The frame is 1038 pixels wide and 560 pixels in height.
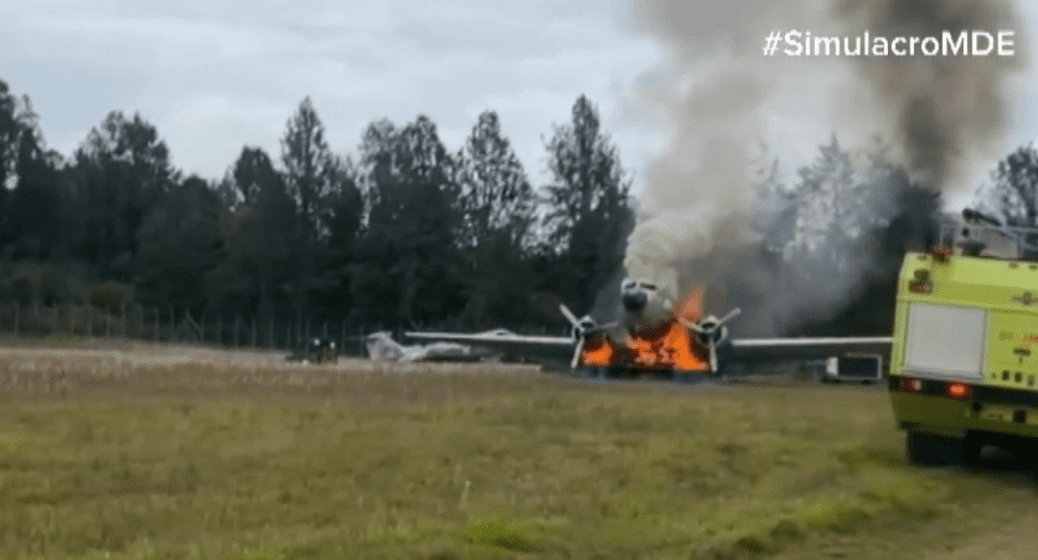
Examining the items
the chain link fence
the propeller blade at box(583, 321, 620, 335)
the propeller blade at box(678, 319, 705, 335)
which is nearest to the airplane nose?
the propeller blade at box(583, 321, 620, 335)

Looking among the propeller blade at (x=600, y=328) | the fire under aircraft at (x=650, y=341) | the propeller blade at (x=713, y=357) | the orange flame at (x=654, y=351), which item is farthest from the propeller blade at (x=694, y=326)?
the propeller blade at (x=600, y=328)

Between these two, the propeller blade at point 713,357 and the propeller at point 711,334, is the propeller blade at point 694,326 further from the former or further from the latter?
the propeller blade at point 713,357

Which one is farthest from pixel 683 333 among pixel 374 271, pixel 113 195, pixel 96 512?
pixel 113 195

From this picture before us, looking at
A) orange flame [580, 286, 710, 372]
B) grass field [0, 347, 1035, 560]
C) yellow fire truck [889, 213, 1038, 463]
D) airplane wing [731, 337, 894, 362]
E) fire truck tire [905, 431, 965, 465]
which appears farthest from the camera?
airplane wing [731, 337, 894, 362]

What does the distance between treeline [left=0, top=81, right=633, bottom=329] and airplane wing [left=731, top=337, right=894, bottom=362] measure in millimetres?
36202

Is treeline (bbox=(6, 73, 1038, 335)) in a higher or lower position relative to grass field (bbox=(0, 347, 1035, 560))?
higher

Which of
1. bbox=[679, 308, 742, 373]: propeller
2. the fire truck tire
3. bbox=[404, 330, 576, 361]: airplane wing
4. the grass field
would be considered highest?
bbox=[679, 308, 742, 373]: propeller

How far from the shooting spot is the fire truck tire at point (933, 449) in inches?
834

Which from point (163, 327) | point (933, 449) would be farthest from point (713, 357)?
point (163, 327)

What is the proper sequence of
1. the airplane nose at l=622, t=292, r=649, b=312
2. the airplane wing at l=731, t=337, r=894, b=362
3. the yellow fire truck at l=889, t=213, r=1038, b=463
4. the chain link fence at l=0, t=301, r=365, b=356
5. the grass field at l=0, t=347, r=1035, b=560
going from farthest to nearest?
1. the chain link fence at l=0, t=301, r=365, b=356
2. the airplane wing at l=731, t=337, r=894, b=362
3. the airplane nose at l=622, t=292, r=649, b=312
4. the yellow fire truck at l=889, t=213, r=1038, b=463
5. the grass field at l=0, t=347, r=1035, b=560

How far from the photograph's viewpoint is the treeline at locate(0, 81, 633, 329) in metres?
→ 95.2

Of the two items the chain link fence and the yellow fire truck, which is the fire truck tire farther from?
the chain link fence

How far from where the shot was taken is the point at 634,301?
4294 cm

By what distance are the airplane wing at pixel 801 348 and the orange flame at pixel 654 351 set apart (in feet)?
14.3
